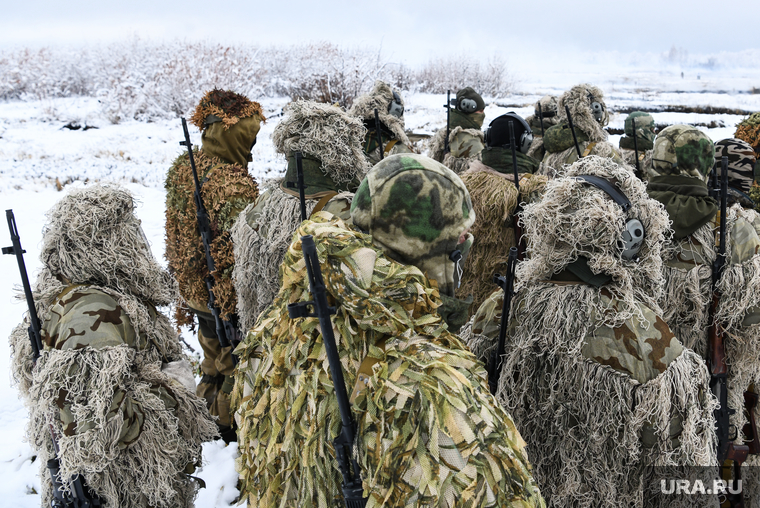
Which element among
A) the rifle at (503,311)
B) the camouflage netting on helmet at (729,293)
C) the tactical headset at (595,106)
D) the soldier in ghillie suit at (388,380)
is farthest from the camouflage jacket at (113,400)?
the tactical headset at (595,106)

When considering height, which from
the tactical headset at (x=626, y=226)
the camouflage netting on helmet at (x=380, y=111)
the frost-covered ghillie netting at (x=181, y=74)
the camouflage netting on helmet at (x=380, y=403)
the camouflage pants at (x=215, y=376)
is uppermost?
the frost-covered ghillie netting at (x=181, y=74)

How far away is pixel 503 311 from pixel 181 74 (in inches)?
912

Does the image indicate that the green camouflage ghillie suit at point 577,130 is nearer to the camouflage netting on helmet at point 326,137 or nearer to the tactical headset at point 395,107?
the tactical headset at point 395,107

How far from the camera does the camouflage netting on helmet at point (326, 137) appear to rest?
278cm

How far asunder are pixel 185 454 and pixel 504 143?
279 centimetres

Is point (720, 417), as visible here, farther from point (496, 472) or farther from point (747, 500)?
point (496, 472)

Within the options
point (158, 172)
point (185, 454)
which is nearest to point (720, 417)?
point (185, 454)

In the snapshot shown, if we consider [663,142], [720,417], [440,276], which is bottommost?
[720,417]

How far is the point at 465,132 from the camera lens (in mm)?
5797

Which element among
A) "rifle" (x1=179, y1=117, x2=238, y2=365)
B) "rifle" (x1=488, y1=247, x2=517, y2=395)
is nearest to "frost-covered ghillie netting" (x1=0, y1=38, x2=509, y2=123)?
"rifle" (x1=179, y1=117, x2=238, y2=365)

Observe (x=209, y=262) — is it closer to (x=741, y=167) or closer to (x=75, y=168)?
(x=741, y=167)

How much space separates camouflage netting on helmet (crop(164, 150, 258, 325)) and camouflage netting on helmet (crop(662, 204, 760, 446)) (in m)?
2.66

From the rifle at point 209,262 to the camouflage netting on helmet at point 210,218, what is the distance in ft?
0.12

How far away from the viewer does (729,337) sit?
2531 mm
